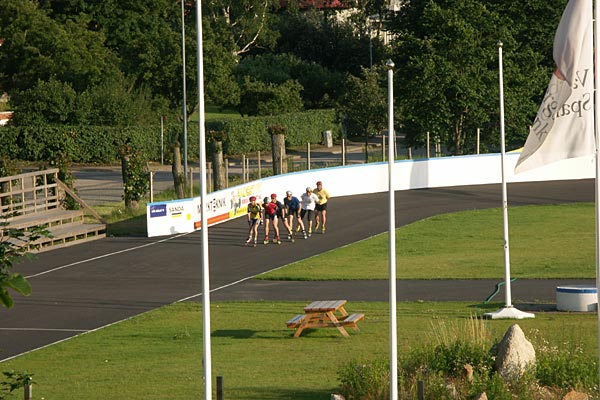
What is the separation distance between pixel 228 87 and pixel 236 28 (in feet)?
49.1

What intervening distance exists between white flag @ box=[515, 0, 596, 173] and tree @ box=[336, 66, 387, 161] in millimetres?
48674

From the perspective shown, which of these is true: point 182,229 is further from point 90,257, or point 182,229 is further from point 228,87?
point 228,87

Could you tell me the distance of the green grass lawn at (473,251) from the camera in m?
34.0

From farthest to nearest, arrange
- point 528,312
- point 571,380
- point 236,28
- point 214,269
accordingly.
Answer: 1. point 236,28
2. point 214,269
3. point 528,312
4. point 571,380

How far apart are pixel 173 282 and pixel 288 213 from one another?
8.07 m

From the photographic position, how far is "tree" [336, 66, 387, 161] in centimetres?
6625

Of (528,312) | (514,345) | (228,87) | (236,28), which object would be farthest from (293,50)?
(514,345)

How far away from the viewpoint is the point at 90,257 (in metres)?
37.7

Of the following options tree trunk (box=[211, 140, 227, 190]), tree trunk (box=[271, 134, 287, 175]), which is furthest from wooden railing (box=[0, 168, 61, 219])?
tree trunk (box=[271, 134, 287, 175])

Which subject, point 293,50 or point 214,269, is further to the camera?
point 293,50

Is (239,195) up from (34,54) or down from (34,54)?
down

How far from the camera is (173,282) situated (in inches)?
1325

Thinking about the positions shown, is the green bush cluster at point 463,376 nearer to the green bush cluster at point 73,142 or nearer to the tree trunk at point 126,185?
the tree trunk at point 126,185

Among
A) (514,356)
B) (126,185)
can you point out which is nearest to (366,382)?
(514,356)
